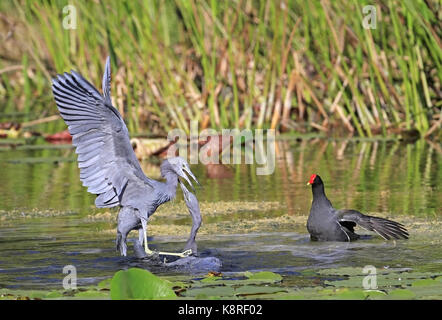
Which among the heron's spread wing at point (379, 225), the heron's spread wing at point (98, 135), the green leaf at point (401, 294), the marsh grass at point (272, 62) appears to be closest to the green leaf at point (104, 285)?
the heron's spread wing at point (98, 135)

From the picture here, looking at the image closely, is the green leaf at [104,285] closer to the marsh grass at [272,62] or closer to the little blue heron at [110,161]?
the little blue heron at [110,161]

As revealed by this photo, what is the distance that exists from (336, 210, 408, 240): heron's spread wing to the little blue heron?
3.98 ft

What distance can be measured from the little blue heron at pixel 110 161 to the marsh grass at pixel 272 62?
216 inches

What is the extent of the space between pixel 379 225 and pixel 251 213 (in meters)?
1.67

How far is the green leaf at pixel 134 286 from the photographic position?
14.6ft

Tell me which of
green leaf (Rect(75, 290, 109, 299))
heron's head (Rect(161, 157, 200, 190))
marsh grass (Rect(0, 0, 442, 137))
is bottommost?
green leaf (Rect(75, 290, 109, 299))

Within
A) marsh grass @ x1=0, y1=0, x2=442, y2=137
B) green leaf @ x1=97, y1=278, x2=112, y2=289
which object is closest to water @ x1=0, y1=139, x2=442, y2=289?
green leaf @ x1=97, y1=278, x2=112, y2=289

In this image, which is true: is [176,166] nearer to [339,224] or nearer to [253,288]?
[339,224]

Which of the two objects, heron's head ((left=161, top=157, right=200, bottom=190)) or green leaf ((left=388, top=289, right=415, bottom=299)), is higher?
heron's head ((left=161, top=157, right=200, bottom=190))

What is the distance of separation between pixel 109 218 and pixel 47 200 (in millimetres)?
1110

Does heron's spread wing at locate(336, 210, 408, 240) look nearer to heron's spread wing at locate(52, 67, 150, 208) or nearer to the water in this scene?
the water

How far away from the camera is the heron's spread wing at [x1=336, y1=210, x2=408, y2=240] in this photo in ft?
22.1

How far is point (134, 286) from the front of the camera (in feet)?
14.6
